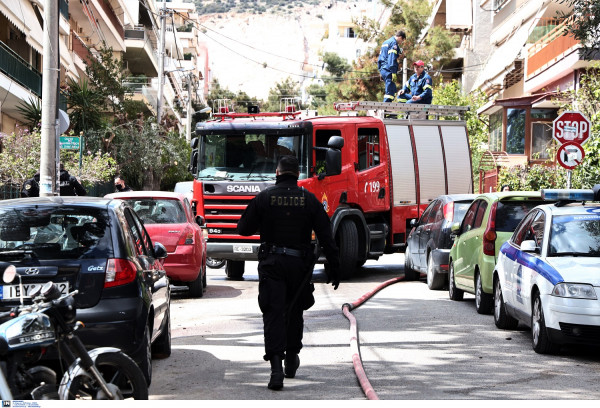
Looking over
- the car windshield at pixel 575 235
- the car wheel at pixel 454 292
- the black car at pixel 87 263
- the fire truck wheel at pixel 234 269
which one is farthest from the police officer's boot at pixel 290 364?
the fire truck wheel at pixel 234 269

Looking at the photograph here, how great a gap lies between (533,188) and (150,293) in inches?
859

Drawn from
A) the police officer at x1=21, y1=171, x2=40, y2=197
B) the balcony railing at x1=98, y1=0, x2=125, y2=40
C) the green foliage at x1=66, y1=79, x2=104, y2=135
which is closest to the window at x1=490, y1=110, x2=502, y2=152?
the balcony railing at x1=98, y1=0, x2=125, y2=40

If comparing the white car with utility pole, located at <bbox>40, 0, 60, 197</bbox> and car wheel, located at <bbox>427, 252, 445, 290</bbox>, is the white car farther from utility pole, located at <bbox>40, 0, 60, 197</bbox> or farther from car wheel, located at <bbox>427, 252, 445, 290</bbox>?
utility pole, located at <bbox>40, 0, 60, 197</bbox>

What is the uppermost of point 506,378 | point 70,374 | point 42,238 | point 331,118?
point 331,118

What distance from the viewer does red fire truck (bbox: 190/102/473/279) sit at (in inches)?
722

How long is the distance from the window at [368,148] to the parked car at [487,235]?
4916 millimetres

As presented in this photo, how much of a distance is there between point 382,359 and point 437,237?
287 inches

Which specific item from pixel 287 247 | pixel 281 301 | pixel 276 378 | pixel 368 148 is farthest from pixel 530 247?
pixel 368 148

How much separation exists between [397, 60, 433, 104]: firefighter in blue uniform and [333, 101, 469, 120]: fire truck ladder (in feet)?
2.50

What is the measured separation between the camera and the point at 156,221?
15.7m

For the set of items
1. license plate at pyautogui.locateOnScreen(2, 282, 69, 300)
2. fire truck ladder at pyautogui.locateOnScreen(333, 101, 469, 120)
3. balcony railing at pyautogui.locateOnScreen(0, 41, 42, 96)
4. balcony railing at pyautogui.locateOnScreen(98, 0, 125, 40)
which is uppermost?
balcony railing at pyautogui.locateOnScreen(98, 0, 125, 40)

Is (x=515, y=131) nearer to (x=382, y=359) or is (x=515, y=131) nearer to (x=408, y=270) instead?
(x=408, y=270)
